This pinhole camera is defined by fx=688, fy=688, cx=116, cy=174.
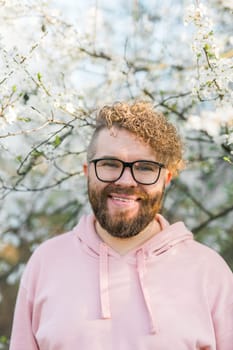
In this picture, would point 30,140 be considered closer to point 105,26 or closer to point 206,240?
point 105,26

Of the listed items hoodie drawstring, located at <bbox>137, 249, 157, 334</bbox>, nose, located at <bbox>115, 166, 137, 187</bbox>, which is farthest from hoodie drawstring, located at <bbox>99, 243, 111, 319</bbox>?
nose, located at <bbox>115, 166, 137, 187</bbox>

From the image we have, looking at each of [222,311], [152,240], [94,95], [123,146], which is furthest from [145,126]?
[94,95]

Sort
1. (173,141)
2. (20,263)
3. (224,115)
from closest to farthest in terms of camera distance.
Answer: (173,141)
(224,115)
(20,263)

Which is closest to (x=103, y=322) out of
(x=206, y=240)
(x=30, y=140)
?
(x=30, y=140)

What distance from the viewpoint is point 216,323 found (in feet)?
7.30

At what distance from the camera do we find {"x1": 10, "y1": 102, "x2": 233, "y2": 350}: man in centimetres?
221

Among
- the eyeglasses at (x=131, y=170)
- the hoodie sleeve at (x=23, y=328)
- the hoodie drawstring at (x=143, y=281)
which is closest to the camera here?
the hoodie drawstring at (x=143, y=281)

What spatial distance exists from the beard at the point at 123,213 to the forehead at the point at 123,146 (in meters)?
0.11

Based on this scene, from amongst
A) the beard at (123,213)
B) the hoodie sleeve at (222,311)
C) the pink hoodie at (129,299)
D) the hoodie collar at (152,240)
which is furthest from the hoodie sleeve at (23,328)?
the hoodie sleeve at (222,311)

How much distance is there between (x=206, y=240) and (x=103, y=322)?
2301 millimetres

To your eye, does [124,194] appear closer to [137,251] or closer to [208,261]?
[137,251]

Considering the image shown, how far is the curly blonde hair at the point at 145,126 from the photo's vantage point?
2.33 m

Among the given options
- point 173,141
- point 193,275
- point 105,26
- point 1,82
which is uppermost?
point 105,26

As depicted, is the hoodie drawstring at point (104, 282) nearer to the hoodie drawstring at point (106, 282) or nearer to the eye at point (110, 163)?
the hoodie drawstring at point (106, 282)
